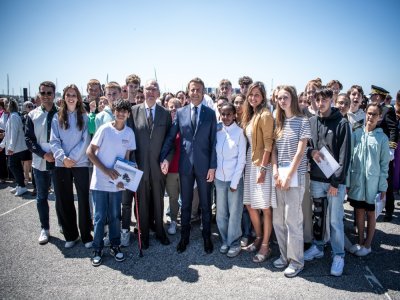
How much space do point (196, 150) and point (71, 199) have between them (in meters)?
2.26

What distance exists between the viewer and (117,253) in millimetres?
3877

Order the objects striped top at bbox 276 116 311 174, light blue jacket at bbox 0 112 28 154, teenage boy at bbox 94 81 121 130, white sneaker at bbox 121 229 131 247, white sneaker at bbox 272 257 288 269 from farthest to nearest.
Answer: light blue jacket at bbox 0 112 28 154, teenage boy at bbox 94 81 121 130, white sneaker at bbox 121 229 131 247, white sneaker at bbox 272 257 288 269, striped top at bbox 276 116 311 174

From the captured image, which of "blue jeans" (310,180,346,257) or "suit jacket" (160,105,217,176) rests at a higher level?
"suit jacket" (160,105,217,176)

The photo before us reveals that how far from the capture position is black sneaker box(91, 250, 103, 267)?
369cm

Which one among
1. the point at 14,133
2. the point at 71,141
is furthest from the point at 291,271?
the point at 14,133

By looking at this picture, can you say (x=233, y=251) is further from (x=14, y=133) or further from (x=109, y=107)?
(x=14, y=133)

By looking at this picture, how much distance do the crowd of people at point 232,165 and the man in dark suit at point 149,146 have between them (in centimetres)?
2

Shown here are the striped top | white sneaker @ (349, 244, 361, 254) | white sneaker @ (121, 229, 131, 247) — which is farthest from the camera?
white sneaker @ (121, 229, 131, 247)

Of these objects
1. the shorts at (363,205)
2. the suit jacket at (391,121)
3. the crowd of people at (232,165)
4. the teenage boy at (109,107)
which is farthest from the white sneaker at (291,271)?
the teenage boy at (109,107)

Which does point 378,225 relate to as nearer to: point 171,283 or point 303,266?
point 303,266

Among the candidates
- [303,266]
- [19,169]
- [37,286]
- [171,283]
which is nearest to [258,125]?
[303,266]

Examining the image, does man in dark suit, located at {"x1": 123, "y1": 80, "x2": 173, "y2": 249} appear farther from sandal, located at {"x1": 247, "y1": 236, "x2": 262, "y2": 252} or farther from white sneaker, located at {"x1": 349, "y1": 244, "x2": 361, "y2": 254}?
white sneaker, located at {"x1": 349, "y1": 244, "x2": 361, "y2": 254}

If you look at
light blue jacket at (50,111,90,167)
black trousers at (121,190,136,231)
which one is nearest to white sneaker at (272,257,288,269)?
black trousers at (121,190,136,231)

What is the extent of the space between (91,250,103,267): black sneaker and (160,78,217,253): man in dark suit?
118cm
